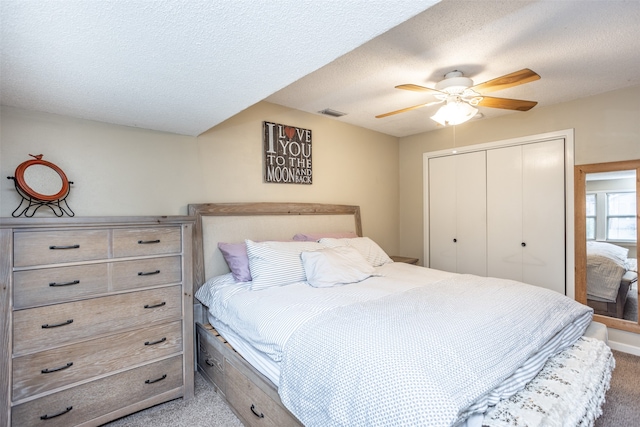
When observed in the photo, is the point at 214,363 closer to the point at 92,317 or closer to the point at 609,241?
the point at 92,317

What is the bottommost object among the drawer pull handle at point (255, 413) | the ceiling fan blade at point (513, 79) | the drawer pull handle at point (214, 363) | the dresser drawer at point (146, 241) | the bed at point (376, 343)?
the drawer pull handle at point (255, 413)

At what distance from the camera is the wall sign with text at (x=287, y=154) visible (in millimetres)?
3135

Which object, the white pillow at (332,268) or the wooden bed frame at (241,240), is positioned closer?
the wooden bed frame at (241,240)

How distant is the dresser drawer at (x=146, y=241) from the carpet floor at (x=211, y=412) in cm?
105

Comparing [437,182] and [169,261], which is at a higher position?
[437,182]

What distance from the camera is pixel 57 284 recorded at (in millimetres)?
1699

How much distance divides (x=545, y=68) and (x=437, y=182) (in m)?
1.93

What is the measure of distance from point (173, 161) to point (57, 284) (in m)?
1.22

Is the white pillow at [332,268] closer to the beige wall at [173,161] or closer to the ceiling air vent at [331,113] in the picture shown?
the beige wall at [173,161]

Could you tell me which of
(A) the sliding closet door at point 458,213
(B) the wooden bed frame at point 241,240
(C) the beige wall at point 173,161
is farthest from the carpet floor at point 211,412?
(A) the sliding closet door at point 458,213

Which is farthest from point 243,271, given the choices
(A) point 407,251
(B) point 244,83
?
(A) point 407,251

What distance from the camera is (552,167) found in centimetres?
328

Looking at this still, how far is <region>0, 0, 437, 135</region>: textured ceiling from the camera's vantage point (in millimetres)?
1030

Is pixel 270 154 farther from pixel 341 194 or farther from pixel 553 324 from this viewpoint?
pixel 553 324
